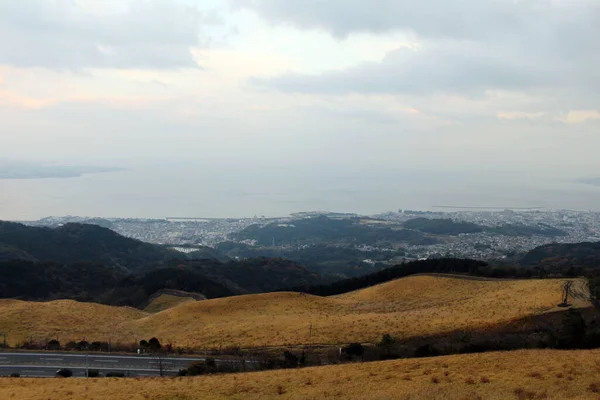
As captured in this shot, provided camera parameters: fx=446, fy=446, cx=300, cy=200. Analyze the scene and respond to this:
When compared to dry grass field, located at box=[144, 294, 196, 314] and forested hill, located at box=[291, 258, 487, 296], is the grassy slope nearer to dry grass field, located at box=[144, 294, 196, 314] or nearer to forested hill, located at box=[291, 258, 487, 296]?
forested hill, located at box=[291, 258, 487, 296]

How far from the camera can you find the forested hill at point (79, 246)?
105m

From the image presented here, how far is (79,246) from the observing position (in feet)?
377

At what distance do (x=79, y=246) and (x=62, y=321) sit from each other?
88.8m

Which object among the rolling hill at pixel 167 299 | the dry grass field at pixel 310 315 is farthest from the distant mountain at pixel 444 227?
the dry grass field at pixel 310 315

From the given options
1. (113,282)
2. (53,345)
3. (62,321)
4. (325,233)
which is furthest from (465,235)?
(53,345)

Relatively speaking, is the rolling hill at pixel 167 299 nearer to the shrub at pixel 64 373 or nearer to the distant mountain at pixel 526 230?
the shrub at pixel 64 373

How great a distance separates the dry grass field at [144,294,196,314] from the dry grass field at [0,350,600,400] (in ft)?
123

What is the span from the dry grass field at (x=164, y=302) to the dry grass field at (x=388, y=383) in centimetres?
3755

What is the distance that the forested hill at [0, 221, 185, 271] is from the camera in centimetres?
10465

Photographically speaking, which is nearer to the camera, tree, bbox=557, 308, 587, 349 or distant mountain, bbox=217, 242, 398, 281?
tree, bbox=557, 308, 587, 349

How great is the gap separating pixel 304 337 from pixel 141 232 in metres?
172

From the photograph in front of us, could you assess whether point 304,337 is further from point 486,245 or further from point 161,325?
point 486,245

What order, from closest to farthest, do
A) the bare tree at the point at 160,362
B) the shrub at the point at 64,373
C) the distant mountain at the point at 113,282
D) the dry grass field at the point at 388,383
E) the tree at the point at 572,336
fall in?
1. the dry grass field at the point at 388,383
2. the tree at the point at 572,336
3. the shrub at the point at 64,373
4. the bare tree at the point at 160,362
5. the distant mountain at the point at 113,282

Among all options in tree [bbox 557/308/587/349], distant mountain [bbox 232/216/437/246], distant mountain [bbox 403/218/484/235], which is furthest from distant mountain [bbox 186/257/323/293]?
distant mountain [bbox 403/218/484/235]
